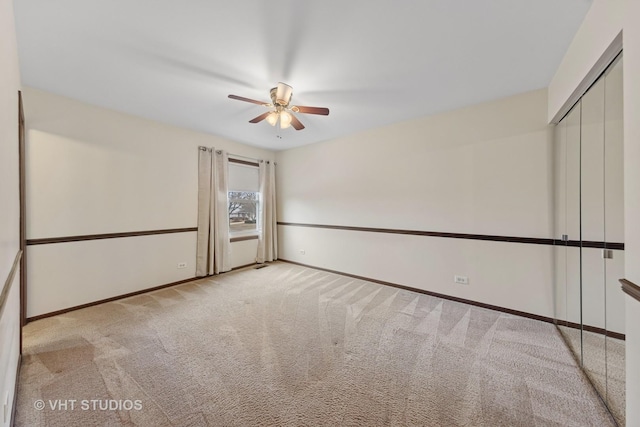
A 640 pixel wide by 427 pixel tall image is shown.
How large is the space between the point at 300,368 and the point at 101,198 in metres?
3.14

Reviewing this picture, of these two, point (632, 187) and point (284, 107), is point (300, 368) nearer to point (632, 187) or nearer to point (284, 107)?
point (632, 187)

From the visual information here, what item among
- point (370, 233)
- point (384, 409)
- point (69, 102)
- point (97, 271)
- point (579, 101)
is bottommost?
point (384, 409)

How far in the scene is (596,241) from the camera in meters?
1.72

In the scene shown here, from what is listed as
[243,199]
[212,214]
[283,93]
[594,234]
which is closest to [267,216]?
[243,199]

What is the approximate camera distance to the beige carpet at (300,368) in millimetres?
1425

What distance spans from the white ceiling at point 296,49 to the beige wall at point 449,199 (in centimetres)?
43

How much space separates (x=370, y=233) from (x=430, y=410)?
2588 mm

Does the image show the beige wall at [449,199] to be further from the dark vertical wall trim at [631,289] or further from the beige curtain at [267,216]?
the dark vertical wall trim at [631,289]

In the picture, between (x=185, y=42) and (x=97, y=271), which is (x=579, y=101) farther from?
(x=97, y=271)

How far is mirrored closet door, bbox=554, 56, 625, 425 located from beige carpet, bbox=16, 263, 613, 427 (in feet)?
0.64

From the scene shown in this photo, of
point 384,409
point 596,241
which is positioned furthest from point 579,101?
point 384,409

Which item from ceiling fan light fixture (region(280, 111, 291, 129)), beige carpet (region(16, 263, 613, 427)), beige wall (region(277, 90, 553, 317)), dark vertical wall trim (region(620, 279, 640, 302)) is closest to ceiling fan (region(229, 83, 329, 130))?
ceiling fan light fixture (region(280, 111, 291, 129))

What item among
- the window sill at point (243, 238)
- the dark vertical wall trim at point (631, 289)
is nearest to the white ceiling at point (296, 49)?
the dark vertical wall trim at point (631, 289)

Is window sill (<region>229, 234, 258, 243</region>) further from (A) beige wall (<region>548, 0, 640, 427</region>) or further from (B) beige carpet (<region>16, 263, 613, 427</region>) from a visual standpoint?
(A) beige wall (<region>548, 0, 640, 427</region>)
